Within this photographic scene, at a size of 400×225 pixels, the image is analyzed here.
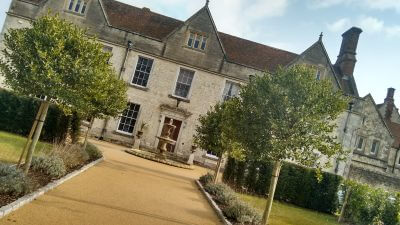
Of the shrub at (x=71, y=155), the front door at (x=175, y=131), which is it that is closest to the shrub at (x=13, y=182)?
the shrub at (x=71, y=155)

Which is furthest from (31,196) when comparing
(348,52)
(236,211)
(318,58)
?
(348,52)

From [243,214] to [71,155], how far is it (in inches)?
261

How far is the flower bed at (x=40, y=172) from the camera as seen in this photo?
768 centimetres

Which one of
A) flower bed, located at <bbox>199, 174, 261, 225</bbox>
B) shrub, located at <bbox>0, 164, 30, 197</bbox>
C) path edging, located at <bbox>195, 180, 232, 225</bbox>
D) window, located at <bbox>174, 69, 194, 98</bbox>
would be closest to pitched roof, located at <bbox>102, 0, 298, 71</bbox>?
window, located at <bbox>174, 69, 194, 98</bbox>

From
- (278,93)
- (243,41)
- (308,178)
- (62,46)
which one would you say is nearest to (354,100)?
(243,41)

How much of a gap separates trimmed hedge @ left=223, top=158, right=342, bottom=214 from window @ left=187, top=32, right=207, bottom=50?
11.9 m

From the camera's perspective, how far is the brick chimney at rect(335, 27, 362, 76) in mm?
30953

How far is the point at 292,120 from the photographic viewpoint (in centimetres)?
989

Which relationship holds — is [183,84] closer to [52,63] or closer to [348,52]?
[348,52]

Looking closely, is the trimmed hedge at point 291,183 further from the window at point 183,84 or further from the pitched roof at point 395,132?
the pitched roof at point 395,132

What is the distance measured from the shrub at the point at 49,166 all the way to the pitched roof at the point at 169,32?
59.1 feet

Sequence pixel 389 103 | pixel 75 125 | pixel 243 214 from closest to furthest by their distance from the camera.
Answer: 1. pixel 243 214
2. pixel 75 125
3. pixel 389 103

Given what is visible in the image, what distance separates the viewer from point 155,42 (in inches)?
1062

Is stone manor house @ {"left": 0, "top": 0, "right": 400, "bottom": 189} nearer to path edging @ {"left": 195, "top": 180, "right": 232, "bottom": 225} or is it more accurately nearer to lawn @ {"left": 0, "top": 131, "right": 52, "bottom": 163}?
lawn @ {"left": 0, "top": 131, "right": 52, "bottom": 163}
